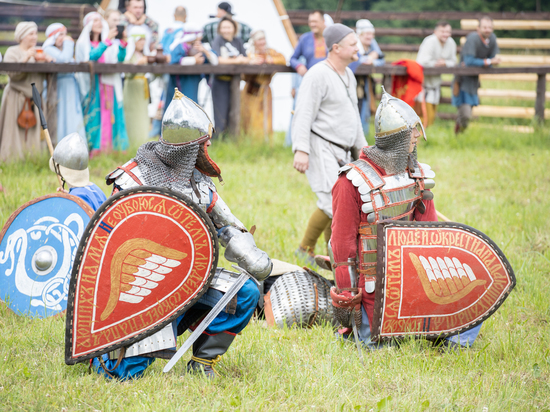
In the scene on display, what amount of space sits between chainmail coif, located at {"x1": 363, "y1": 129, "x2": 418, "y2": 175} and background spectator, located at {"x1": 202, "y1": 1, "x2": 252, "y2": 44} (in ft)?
19.2

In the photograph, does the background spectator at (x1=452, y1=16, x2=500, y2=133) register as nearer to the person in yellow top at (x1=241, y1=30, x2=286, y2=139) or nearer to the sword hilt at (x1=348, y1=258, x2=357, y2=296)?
the person in yellow top at (x1=241, y1=30, x2=286, y2=139)

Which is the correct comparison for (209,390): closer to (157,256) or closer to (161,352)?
(161,352)

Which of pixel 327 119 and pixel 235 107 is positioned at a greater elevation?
pixel 327 119

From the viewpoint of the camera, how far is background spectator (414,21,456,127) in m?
9.73

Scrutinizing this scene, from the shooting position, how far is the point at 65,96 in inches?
285

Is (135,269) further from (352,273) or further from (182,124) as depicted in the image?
(352,273)

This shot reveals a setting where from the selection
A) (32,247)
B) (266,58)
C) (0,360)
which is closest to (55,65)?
(266,58)

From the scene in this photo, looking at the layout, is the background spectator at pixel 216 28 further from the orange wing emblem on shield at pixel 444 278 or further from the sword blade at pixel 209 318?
the sword blade at pixel 209 318

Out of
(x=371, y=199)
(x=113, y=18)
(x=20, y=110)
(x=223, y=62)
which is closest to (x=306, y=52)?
(x=223, y=62)

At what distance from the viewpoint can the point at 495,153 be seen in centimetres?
866

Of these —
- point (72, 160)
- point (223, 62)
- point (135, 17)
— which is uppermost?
point (135, 17)

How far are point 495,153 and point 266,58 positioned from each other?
3.46 metres

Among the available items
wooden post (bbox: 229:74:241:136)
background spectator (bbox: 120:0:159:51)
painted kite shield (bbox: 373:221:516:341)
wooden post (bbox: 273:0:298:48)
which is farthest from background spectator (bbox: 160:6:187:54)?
painted kite shield (bbox: 373:221:516:341)

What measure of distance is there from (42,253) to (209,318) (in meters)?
1.25
